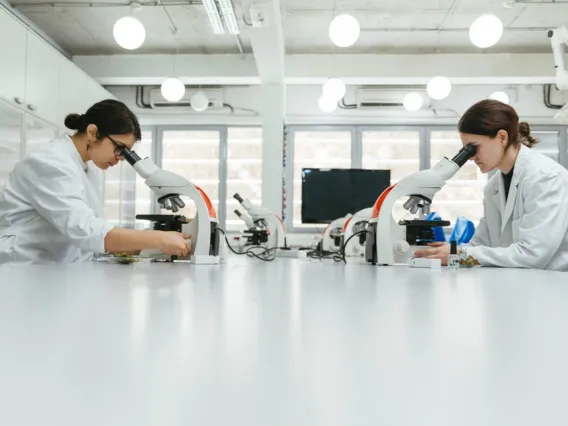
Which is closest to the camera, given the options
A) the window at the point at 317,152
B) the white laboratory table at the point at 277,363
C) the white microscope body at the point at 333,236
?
the white laboratory table at the point at 277,363

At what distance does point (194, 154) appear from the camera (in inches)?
263

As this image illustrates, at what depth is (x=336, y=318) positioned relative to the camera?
59 centimetres

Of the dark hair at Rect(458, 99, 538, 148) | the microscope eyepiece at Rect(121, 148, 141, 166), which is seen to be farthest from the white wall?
the microscope eyepiece at Rect(121, 148, 141, 166)

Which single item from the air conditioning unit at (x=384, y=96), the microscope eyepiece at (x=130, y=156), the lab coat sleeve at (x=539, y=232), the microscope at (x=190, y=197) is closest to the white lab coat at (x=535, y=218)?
the lab coat sleeve at (x=539, y=232)

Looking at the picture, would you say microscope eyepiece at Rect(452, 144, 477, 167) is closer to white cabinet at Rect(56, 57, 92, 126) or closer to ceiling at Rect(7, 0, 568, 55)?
ceiling at Rect(7, 0, 568, 55)

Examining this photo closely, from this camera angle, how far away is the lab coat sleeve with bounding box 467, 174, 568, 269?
179cm

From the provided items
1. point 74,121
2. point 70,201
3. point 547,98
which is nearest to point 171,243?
point 70,201

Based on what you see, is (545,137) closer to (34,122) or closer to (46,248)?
(34,122)

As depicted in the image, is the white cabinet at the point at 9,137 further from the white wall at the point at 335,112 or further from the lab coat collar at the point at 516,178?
the lab coat collar at the point at 516,178

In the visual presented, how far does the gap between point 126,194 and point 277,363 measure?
6167 mm

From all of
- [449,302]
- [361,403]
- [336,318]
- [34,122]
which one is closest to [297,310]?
[336,318]

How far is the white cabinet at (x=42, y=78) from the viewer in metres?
4.07

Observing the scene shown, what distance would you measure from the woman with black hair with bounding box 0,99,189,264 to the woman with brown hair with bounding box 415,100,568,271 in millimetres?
1107

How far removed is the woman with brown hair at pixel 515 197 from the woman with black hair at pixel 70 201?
111 cm
